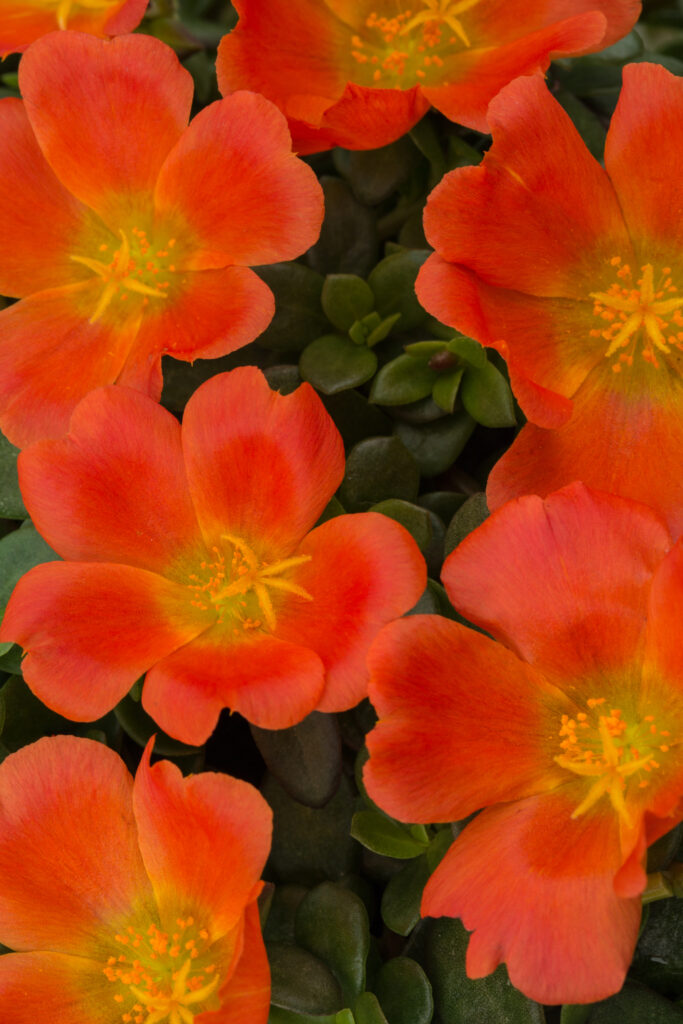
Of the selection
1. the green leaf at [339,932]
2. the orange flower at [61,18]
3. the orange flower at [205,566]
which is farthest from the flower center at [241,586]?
the orange flower at [61,18]

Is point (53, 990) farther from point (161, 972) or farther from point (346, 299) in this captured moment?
point (346, 299)

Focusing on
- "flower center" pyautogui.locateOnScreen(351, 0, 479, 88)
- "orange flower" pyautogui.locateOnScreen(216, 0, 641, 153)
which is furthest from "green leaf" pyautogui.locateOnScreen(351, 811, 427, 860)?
"flower center" pyautogui.locateOnScreen(351, 0, 479, 88)

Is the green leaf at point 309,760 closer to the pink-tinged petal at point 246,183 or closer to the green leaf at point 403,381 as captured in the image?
the green leaf at point 403,381

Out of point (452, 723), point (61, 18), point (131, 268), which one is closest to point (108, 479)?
point (131, 268)

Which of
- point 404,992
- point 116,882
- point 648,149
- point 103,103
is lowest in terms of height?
point 404,992

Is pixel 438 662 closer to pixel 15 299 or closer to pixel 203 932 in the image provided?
pixel 203 932

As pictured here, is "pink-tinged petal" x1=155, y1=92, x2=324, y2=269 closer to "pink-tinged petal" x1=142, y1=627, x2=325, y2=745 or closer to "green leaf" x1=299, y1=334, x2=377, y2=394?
"green leaf" x1=299, y1=334, x2=377, y2=394

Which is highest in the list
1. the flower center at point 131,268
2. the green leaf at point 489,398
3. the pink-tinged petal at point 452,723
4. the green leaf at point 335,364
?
the flower center at point 131,268
